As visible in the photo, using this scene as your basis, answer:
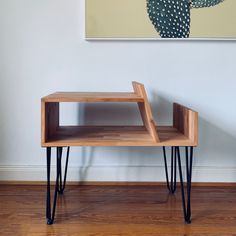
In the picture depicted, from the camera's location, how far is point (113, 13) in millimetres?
2045

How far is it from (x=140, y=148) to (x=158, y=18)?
0.78 metres

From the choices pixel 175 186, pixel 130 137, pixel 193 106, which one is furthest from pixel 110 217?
pixel 193 106

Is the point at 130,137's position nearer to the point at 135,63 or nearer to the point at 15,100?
the point at 135,63

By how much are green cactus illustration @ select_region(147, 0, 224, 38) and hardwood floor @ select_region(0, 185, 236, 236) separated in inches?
37.6

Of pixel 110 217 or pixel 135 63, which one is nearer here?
pixel 110 217

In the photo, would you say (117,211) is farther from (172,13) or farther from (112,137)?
(172,13)

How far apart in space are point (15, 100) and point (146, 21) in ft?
3.01

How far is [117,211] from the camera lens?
5.91 ft

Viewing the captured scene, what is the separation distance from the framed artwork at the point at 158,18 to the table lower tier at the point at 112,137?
56cm

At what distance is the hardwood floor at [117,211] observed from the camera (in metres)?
1.60

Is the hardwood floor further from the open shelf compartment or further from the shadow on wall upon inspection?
the open shelf compartment

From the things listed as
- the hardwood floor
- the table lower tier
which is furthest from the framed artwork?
the hardwood floor

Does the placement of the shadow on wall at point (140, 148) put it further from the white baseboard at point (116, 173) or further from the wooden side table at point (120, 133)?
the wooden side table at point (120, 133)

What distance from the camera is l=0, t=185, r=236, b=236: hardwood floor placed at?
Answer: 5.24ft
